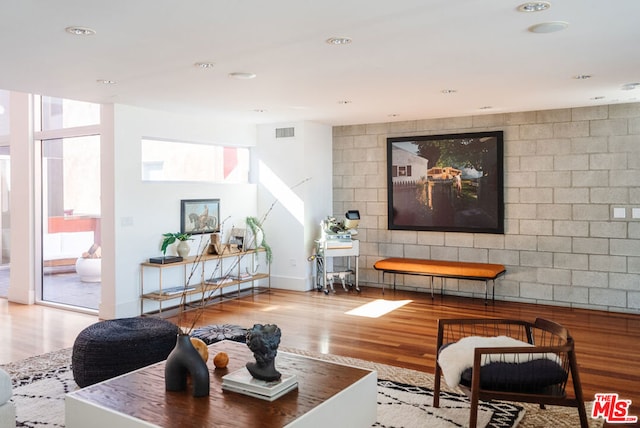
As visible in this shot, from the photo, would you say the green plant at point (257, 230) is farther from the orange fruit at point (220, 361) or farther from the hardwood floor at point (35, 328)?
the orange fruit at point (220, 361)

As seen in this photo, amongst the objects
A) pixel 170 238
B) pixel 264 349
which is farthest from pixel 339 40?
pixel 170 238

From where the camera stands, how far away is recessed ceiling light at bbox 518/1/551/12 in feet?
9.81

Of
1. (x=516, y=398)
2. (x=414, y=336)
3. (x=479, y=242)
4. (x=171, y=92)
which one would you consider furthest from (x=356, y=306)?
(x=516, y=398)

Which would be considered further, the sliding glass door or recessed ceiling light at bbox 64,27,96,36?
the sliding glass door

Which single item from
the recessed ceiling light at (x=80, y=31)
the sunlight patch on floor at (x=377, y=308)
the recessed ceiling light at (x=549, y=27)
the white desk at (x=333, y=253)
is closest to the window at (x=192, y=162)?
the white desk at (x=333, y=253)

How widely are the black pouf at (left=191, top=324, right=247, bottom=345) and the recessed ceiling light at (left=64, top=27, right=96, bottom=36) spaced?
2281mm

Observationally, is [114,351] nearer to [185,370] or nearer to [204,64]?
[185,370]

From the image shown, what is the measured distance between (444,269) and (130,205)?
158 inches

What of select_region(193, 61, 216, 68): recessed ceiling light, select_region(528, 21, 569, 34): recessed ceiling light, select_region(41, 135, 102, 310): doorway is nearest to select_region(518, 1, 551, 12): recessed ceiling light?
select_region(528, 21, 569, 34): recessed ceiling light

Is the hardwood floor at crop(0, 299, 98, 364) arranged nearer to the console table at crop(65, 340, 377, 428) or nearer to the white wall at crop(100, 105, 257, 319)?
the white wall at crop(100, 105, 257, 319)

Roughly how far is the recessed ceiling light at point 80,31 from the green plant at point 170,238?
3423mm

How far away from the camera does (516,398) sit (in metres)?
2.82

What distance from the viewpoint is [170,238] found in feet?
21.4

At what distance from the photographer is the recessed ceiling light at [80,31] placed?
3324mm
